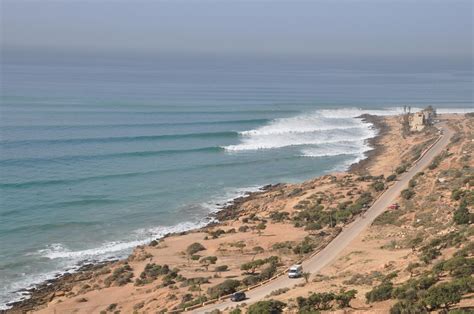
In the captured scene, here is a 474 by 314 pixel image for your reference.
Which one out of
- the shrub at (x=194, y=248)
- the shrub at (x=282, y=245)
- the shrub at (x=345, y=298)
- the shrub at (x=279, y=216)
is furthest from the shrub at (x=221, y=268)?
the shrub at (x=345, y=298)

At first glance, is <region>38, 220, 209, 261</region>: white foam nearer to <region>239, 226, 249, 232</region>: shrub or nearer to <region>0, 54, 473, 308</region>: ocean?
<region>0, 54, 473, 308</region>: ocean

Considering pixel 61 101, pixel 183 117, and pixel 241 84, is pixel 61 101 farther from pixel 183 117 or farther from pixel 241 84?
pixel 241 84

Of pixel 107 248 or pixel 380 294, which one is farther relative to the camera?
pixel 107 248

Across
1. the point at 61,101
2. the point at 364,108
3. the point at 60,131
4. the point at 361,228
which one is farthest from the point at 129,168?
the point at 364,108

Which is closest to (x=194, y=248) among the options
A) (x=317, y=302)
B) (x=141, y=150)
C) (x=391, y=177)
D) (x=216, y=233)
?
(x=216, y=233)

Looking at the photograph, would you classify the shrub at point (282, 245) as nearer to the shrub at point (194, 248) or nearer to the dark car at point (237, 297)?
the shrub at point (194, 248)

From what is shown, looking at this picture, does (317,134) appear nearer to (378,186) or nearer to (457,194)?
(378,186)
